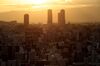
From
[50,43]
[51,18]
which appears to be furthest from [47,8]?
[50,43]

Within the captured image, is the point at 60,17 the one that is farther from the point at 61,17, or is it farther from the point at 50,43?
the point at 50,43

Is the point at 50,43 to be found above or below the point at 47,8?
below

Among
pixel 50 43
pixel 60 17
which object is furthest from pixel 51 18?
pixel 50 43

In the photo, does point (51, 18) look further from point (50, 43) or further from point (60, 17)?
point (50, 43)

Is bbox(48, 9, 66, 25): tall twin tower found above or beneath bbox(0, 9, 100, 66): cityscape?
above

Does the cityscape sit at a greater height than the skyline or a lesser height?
lesser

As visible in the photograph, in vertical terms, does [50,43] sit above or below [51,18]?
below

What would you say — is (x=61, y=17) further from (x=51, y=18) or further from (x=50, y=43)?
(x=50, y=43)

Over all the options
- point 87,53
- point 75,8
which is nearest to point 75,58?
point 87,53

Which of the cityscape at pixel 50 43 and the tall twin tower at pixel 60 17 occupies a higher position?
the tall twin tower at pixel 60 17

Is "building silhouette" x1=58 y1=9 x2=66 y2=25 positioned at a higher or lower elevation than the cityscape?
higher

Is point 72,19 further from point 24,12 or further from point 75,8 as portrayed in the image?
point 24,12
